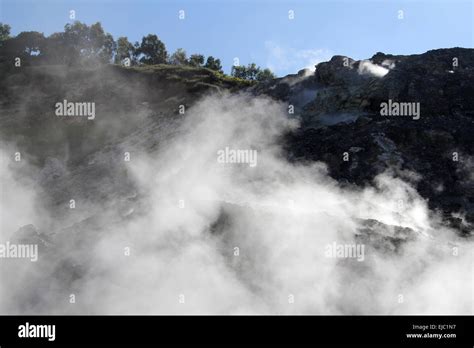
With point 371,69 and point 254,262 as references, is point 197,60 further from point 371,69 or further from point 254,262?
point 254,262

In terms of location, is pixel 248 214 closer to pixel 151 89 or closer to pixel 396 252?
pixel 396 252

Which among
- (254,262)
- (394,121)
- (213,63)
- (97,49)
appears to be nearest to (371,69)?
(394,121)

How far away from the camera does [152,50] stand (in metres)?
58.7

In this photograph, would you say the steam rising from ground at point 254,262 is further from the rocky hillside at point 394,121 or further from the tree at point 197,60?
the tree at point 197,60

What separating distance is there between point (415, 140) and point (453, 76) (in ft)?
21.7

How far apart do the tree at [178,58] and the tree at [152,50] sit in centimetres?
129

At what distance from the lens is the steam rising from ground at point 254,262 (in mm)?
11312

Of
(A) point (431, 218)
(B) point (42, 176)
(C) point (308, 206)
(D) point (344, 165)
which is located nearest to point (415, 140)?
(D) point (344, 165)

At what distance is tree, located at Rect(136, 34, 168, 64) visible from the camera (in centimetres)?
5828

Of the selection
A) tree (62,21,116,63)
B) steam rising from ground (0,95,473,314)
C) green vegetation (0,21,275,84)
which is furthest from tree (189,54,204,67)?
steam rising from ground (0,95,473,314)

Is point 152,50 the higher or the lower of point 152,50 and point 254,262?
the higher

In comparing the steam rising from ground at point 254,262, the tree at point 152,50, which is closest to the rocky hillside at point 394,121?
the steam rising from ground at point 254,262

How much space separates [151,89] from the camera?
111 feet

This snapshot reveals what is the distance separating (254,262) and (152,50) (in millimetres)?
49493
